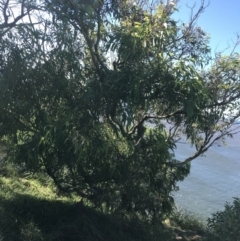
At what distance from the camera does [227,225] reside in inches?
239

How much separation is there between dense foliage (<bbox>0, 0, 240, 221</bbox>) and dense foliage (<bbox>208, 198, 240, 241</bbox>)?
3.67 ft

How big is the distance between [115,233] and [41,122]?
2051 mm

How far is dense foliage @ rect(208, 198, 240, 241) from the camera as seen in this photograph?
590cm

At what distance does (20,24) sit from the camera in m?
5.27

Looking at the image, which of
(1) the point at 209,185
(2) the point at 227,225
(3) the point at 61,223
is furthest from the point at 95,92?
(1) the point at 209,185

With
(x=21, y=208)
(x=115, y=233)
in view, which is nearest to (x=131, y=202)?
(x=115, y=233)

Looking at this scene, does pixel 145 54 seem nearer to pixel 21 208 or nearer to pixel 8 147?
pixel 8 147

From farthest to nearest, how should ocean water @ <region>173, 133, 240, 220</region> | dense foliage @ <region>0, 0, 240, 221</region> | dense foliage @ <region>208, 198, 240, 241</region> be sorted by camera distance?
ocean water @ <region>173, 133, 240, 220</region> < dense foliage @ <region>208, 198, 240, 241</region> < dense foliage @ <region>0, 0, 240, 221</region>

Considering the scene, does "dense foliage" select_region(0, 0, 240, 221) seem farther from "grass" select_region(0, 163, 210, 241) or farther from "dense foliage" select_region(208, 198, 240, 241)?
"dense foliage" select_region(208, 198, 240, 241)

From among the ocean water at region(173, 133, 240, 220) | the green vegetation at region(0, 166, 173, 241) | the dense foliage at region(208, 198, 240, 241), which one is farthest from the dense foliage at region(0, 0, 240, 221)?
the ocean water at region(173, 133, 240, 220)

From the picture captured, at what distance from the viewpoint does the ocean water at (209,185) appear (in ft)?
38.7

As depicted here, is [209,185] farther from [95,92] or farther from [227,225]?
[95,92]

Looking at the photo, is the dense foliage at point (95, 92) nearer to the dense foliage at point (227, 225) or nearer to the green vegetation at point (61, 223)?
the green vegetation at point (61, 223)

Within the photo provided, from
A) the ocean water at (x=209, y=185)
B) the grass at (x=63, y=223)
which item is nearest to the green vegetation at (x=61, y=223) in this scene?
the grass at (x=63, y=223)
